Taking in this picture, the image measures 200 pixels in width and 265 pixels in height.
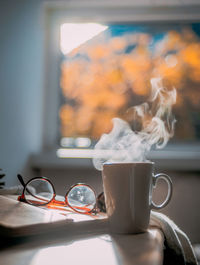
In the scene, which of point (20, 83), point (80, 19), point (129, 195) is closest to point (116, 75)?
point (80, 19)

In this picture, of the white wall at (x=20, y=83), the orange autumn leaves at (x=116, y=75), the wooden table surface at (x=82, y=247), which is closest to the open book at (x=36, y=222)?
the wooden table surface at (x=82, y=247)

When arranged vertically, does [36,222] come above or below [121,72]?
below

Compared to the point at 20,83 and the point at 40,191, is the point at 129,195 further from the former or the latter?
the point at 20,83

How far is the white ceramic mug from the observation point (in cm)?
59

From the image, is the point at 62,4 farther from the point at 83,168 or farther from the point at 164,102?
the point at 164,102

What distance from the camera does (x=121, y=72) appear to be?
69.6 inches

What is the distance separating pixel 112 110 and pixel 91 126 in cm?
14

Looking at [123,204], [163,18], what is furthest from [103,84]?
[123,204]

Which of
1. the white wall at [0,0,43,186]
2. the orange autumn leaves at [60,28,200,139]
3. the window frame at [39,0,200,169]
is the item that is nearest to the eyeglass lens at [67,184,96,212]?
the white wall at [0,0,43,186]

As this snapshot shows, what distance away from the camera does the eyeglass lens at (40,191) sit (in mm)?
761

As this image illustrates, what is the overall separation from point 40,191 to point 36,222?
27 cm

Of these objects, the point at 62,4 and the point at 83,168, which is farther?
the point at 62,4

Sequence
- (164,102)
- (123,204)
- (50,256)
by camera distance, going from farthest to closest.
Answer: (164,102) → (123,204) → (50,256)

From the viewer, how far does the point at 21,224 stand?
519 mm
